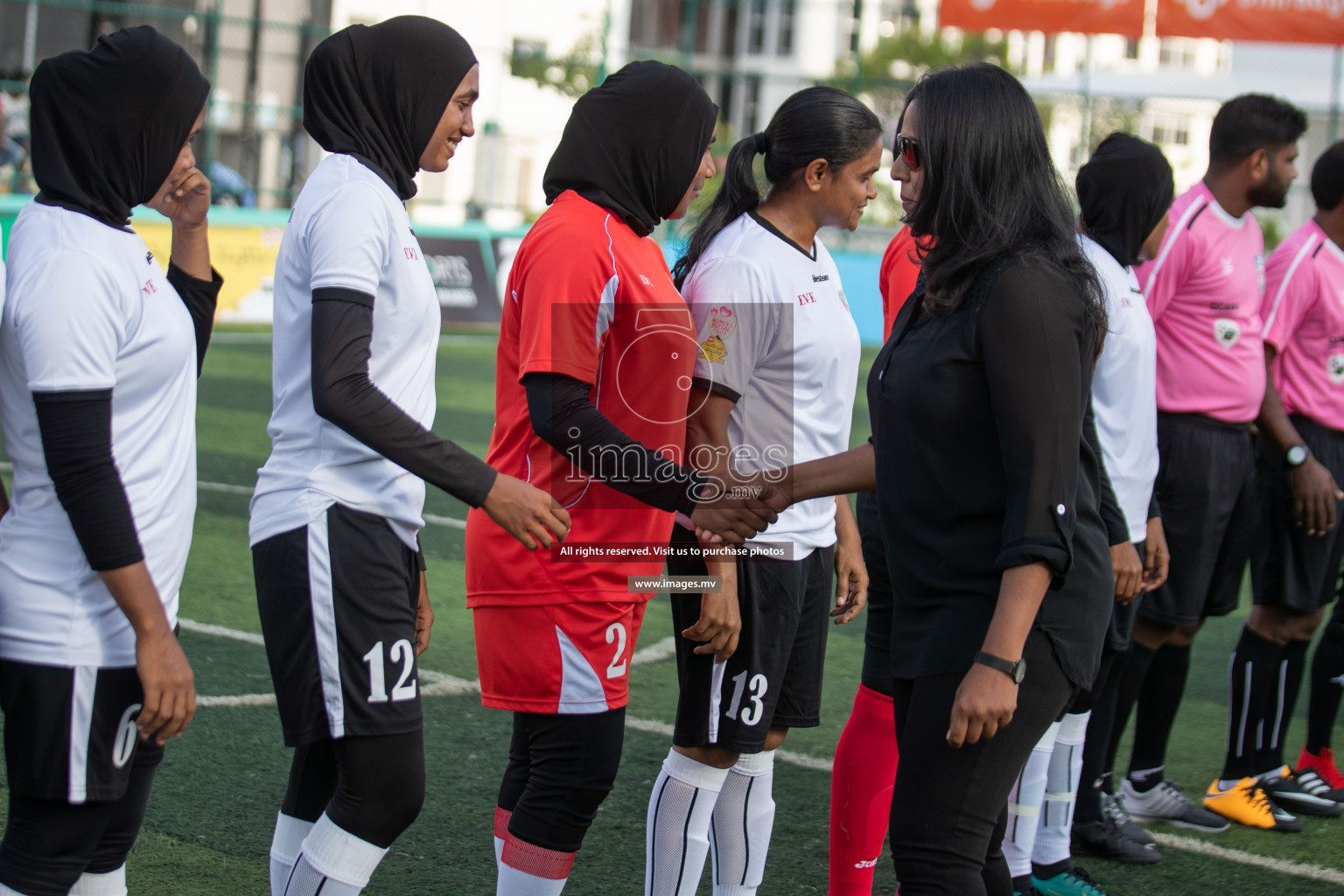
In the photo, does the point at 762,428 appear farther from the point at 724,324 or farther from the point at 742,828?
the point at 742,828

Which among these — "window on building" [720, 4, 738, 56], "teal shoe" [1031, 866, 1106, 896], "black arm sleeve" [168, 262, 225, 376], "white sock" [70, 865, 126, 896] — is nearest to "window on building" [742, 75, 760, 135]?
"window on building" [720, 4, 738, 56]

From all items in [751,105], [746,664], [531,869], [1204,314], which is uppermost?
[751,105]

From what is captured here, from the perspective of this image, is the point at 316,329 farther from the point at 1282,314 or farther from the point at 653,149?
the point at 1282,314

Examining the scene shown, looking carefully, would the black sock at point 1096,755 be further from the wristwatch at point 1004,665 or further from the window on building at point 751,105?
the window on building at point 751,105

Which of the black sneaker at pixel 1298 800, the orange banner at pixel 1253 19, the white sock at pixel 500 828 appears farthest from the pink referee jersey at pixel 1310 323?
the orange banner at pixel 1253 19

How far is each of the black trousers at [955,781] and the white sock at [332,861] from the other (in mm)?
1050

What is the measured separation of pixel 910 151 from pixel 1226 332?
2.43m

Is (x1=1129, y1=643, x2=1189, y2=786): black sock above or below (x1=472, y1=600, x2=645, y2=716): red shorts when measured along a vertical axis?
below

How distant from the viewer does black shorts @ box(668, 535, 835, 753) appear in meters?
3.25

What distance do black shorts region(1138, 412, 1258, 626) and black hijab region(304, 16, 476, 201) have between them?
2.94 m

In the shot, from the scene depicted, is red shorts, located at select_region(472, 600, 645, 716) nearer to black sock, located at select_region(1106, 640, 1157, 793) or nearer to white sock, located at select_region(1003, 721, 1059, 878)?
white sock, located at select_region(1003, 721, 1059, 878)

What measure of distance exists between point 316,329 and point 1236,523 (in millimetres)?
3505

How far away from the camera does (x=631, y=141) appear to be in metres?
2.98

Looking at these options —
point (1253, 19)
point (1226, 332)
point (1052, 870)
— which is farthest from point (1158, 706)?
point (1253, 19)
